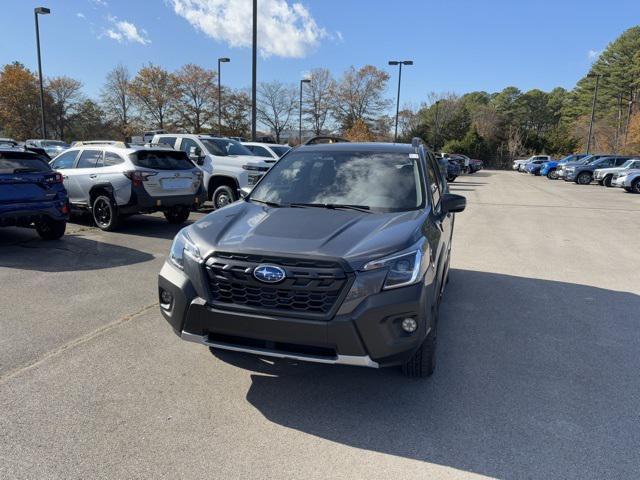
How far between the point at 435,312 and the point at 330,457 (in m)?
1.25

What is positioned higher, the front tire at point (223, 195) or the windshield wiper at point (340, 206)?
the windshield wiper at point (340, 206)

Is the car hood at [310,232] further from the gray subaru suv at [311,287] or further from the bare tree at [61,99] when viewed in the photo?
the bare tree at [61,99]

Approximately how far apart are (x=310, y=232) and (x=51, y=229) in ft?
22.6

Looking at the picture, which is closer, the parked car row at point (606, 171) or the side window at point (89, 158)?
the side window at point (89, 158)

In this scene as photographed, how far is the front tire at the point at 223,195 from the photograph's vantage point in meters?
11.7

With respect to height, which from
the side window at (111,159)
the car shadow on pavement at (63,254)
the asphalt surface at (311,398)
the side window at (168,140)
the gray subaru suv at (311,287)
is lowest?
the car shadow on pavement at (63,254)

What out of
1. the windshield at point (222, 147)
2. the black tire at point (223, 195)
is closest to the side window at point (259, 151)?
the windshield at point (222, 147)

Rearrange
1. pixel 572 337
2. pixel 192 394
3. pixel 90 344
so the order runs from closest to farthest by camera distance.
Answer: pixel 192 394 < pixel 90 344 < pixel 572 337

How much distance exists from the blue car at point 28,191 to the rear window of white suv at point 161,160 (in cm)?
156

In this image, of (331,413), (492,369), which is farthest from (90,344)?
(492,369)

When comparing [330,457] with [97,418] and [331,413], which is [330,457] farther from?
[97,418]

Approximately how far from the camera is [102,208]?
9.38 meters

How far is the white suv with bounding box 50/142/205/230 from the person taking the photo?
29.4 feet

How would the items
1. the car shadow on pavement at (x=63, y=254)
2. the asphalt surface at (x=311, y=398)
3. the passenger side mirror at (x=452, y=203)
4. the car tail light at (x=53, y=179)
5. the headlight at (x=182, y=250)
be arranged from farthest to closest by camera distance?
the car tail light at (x=53, y=179)
the car shadow on pavement at (x=63, y=254)
the passenger side mirror at (x=452, y=203)
the headlight at (x=182, y=250)
the asphalt surface at (x=311, y=398)
